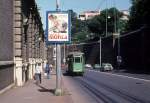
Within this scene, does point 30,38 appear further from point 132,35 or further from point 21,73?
point 132,35

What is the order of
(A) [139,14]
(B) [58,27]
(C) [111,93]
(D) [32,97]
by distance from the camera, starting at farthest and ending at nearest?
1. (A) [139,14]
2. (C) [111,93]
3. (B) [58,27]
4. (D) [32,97]

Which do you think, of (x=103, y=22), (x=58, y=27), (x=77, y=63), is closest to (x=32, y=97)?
(x=58, y=27)

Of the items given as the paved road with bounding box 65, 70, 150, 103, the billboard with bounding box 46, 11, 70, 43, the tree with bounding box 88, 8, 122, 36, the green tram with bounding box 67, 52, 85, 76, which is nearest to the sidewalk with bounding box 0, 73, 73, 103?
the paved road with bounding box 65, 70, 150, 103

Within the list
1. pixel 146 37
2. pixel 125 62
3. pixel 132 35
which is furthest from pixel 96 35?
pixel 146 37

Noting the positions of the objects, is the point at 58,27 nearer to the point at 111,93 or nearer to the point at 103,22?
the point at 111,93

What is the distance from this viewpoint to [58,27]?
29.2 m

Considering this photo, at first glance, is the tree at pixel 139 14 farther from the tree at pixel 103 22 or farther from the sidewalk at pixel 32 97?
the sidewalk at pixel 32 97

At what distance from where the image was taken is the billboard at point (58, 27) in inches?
1140

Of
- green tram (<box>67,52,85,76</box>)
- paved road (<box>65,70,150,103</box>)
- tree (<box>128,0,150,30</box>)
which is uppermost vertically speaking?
tree (<box>128,0,150,30</box>)

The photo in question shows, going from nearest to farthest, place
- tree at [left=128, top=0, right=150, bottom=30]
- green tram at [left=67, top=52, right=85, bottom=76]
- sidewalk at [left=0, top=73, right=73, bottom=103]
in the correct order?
sidewalk at [left=0, top=73, right=73, bottom=103], green tram at [left=67, top=52, right=85, bottom=76], tree at [left=128, top=0, right=150, bottom=30]

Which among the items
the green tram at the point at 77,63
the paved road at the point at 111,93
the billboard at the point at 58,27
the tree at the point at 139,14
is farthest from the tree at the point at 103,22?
the billboard at the point at 58,27

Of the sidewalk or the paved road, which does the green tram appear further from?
the sidewalk

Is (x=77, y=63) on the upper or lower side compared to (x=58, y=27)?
lower

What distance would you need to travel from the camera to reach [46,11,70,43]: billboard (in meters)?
29.0
